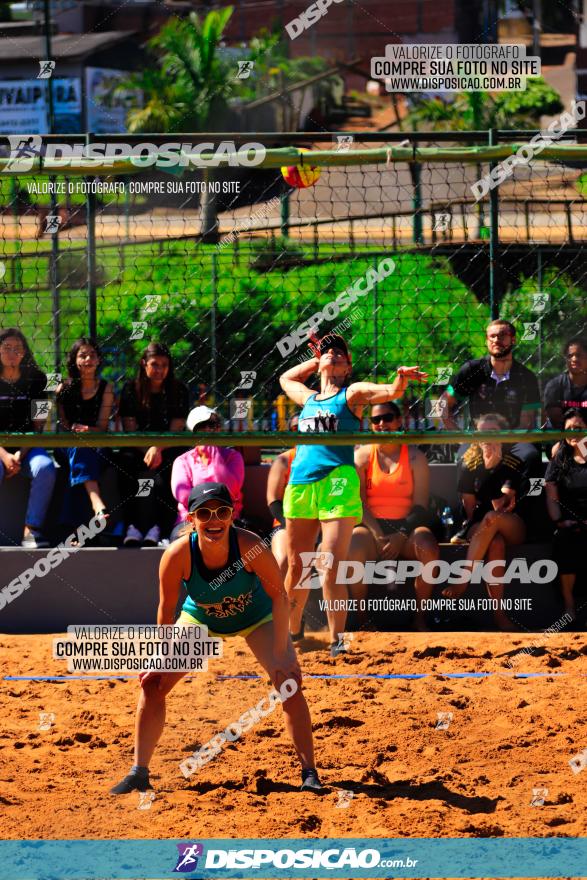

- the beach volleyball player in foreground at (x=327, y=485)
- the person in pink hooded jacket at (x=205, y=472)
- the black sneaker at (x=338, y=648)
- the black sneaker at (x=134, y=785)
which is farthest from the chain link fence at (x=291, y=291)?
the black sneaker at (x=134, y=785)

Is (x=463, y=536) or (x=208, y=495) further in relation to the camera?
(x=463, y=536)

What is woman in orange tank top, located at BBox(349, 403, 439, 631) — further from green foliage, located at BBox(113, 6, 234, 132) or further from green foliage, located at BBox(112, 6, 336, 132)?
green foliage, located at BBox(113, 6, 234, 132)

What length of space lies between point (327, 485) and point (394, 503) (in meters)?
0.92

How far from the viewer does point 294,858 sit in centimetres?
433

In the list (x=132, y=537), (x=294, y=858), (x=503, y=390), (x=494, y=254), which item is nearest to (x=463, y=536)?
(x=503, y=390)

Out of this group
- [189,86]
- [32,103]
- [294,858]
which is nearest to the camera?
[294,858]

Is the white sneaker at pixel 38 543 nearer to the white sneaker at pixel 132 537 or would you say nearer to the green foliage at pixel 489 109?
the white sneaker at pixel 132 537

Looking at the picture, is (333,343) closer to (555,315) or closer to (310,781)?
(310,781)

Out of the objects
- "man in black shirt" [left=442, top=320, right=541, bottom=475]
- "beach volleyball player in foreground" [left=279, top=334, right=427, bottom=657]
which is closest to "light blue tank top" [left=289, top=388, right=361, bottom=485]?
"beach volleyball player in foreground" [left=279, top=334, right=427, bottom=657]

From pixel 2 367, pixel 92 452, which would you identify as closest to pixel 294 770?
pixel 92 452

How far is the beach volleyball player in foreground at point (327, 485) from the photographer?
7035 millimetres

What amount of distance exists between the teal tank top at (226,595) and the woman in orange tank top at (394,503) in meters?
2.58

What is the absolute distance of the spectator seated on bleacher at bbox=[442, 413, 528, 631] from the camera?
7680 mm

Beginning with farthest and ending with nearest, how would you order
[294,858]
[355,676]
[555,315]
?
[555,315]
[355,676]
[294,858]
